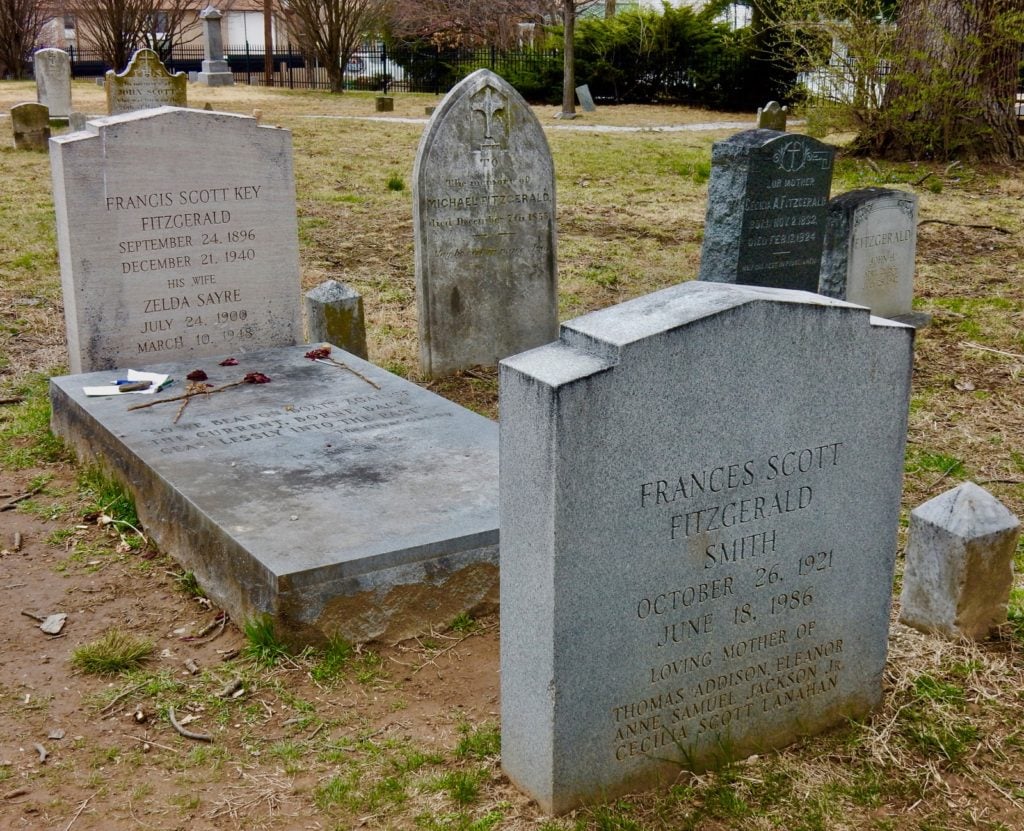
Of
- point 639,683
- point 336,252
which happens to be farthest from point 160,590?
point 336,252

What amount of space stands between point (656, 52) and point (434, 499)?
1082 inches

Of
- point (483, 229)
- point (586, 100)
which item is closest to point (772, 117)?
point (586, 100)

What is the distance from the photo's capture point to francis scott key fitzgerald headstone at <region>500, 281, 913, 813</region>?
10.3ft

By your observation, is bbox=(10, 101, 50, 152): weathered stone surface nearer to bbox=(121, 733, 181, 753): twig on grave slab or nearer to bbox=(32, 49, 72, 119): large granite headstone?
bbox=(32, 49, 72, 119): large granite headstone

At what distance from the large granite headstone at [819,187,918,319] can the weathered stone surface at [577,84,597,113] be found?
19.7 metres

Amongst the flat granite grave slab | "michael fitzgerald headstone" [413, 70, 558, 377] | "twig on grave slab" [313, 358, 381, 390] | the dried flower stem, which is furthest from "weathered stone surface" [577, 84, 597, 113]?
the dried flower stem

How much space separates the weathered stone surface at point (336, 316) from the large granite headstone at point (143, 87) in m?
12.6

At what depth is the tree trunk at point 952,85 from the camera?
1688 cm

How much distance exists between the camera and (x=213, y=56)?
34344 millimetres

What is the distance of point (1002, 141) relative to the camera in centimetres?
1777

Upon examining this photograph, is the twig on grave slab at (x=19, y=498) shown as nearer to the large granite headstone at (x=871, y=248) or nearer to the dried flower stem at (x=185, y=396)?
the dried flower stem at (x=185, y=396)

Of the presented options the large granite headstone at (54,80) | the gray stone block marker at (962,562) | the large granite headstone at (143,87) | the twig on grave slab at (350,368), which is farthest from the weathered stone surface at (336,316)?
the large granite headstone at (54,80)

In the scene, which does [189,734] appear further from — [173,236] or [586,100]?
[586,100]

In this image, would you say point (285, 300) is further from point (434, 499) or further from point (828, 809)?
point (828, 809)
